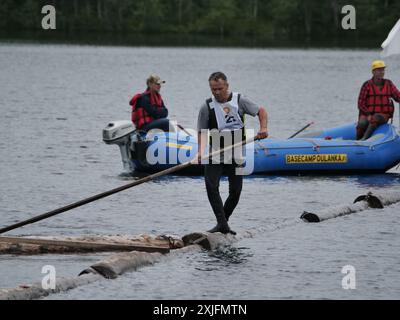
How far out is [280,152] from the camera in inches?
853

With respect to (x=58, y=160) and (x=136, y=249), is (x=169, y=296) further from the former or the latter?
(x=58, y=160)

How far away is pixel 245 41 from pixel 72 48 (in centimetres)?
2680

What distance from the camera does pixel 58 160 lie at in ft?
85.6

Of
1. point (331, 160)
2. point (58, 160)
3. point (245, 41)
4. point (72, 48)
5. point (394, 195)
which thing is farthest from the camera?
point (245, 41)

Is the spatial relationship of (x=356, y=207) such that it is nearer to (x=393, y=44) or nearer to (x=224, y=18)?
(x=393, y=44)

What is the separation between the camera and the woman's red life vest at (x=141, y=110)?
21469 mm

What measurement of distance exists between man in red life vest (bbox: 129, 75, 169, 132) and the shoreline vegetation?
105 meters

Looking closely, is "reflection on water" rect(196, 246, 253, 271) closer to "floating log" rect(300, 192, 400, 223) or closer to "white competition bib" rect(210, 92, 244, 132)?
"white competition bib" rect(210, 92, 244, 132)

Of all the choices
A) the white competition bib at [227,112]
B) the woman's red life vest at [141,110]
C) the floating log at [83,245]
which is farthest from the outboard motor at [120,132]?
the white competition bib at [227,112]

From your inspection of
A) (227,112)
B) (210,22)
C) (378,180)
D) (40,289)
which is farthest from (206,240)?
(210,22)

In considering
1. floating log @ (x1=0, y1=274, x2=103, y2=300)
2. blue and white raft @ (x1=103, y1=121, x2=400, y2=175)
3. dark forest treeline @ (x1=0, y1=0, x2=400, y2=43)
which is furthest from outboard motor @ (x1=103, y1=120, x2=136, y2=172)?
dark forest treeline @ (x1=0, y1=0, x2=400, y2=43)

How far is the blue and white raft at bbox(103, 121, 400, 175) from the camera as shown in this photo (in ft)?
69.7

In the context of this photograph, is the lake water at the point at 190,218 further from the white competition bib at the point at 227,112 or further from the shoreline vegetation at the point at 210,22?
the shoreline vegetation at the point at 210,22

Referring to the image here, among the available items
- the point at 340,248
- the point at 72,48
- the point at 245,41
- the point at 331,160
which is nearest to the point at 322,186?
the point at 331,160
